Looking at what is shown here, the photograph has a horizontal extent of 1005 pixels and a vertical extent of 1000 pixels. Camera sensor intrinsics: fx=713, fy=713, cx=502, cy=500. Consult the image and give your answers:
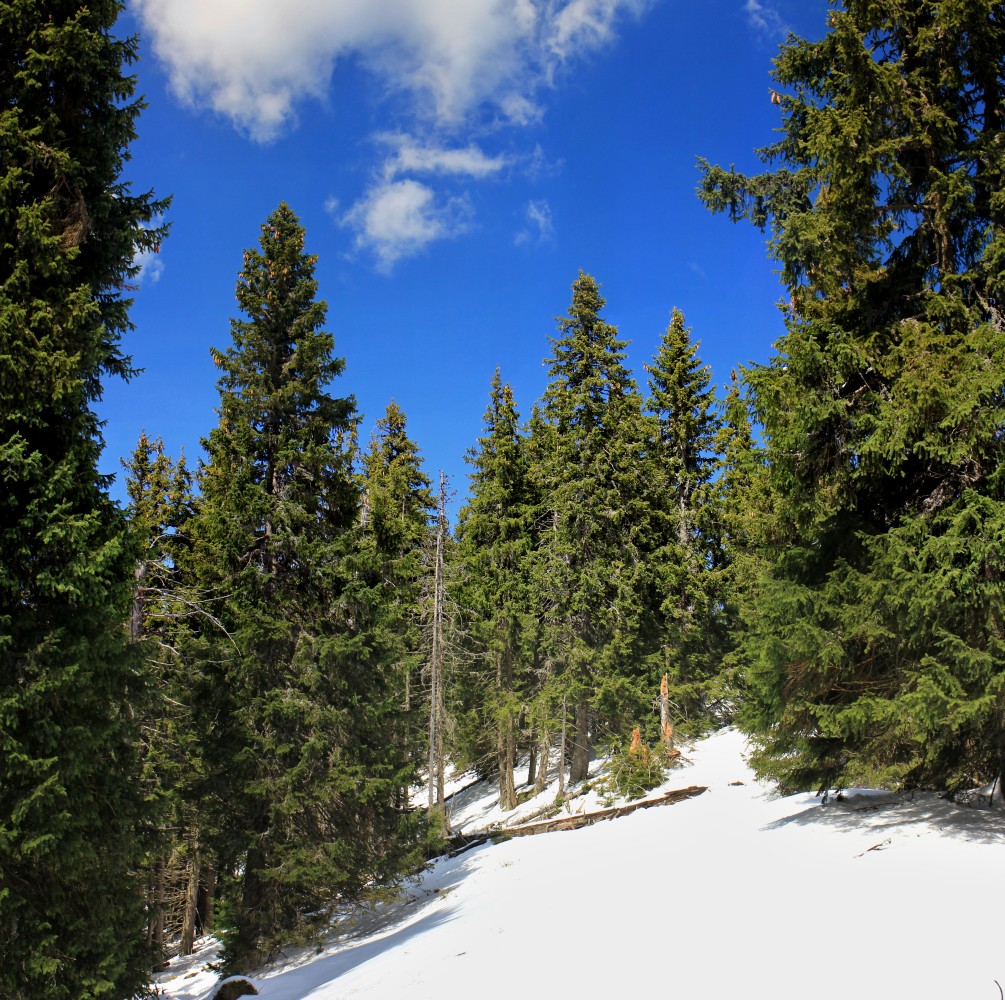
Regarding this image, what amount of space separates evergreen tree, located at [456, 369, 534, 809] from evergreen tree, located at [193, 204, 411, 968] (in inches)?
405

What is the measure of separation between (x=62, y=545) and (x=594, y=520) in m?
17.1

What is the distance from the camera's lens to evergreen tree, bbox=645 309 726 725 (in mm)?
22734

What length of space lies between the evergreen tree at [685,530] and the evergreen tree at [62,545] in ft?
56.4

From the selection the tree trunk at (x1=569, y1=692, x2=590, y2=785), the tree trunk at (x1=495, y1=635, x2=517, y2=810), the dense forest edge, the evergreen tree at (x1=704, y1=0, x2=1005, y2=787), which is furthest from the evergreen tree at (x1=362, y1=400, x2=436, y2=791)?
the evergreen tree at (x1=704, y1=0, x2=1005, y2=787)

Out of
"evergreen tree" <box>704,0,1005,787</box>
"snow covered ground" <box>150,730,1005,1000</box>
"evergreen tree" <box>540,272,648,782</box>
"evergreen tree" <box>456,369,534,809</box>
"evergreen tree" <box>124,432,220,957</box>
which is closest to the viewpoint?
"snow covered ground" <box>150,730,1005,1000</box>

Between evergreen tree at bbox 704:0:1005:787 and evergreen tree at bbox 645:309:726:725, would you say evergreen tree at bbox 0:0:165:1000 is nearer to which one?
evergreen tree at bbox 704:0:1005:787

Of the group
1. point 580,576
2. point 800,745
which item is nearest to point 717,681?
point 580,576

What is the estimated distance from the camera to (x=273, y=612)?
45.8ft

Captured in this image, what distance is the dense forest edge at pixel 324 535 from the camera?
7547 millimetres

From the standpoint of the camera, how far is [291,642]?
1416 cm

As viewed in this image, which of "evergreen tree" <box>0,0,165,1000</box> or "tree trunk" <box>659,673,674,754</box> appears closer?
"evergreen tree" <box>0,0,165,1000</box>

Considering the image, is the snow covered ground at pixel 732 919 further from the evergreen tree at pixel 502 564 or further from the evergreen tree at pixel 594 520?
the evergreen tree at pixel 502 564

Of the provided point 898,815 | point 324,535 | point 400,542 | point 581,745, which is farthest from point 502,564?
point 898,815

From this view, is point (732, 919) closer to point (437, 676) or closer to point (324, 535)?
point (324, 535)
